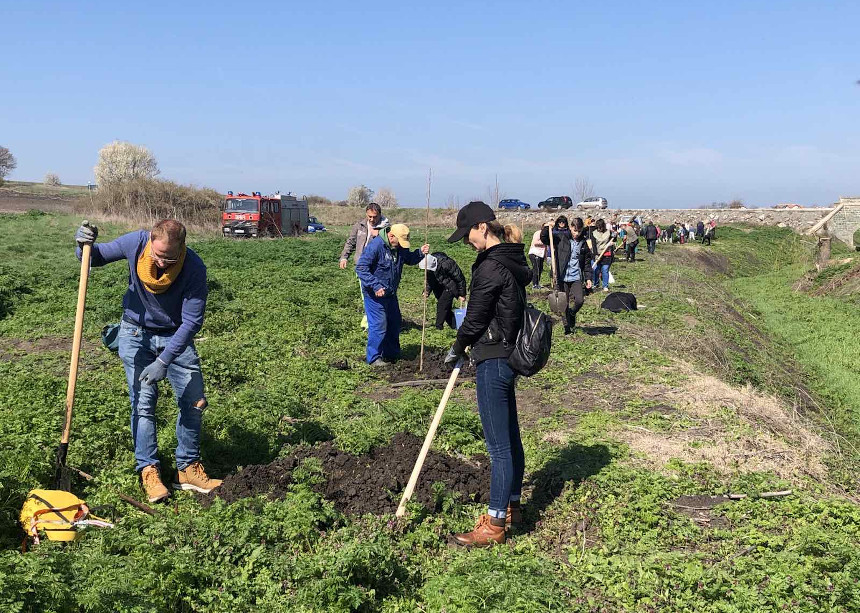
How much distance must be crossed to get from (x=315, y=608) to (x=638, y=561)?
6.31ft

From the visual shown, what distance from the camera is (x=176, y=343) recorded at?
5.04 metres

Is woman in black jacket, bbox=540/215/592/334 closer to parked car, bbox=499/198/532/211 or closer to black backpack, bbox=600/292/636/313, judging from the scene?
black backpack, bbox=600/292/636/313

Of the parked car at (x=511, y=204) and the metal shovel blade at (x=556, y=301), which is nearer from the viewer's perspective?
the metal shovel blade at (x=556, y=301)

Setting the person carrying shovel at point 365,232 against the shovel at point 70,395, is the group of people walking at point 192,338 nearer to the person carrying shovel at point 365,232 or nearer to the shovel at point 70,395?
the shovel at point 70,395

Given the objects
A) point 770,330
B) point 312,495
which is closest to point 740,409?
point 312,495

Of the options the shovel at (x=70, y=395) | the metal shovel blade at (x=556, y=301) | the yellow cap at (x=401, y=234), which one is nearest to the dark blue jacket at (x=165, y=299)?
the shovel at (x=70, y=395)

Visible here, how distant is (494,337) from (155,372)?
7.51 ft

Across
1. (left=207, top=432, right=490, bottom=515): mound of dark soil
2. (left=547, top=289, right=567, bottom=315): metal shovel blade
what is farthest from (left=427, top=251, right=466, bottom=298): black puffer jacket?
(left=207, top=432, right=490, bottom=515): mound of dark soil

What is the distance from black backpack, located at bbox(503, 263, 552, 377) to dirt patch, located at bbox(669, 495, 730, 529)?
1.62m

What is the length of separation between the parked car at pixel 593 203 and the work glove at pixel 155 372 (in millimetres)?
58423

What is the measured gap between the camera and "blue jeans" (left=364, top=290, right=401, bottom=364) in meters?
9.41

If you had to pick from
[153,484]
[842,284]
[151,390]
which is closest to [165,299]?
[151,390]

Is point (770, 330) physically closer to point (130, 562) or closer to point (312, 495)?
point (312, 495)

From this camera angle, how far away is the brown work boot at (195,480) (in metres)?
A: 5.34
